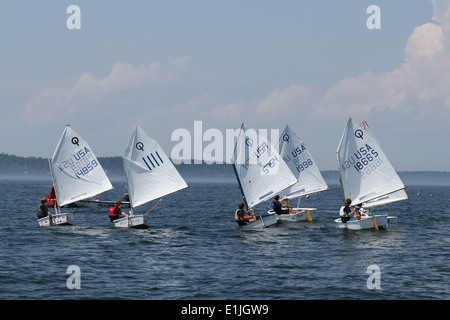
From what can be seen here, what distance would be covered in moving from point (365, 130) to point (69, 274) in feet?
78.7

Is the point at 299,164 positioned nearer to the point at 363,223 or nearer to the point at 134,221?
the point at 363,223

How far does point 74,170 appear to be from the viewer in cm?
4369

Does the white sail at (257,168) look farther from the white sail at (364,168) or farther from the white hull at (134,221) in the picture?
the white hull at (134,221)

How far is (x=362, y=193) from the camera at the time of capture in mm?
41094

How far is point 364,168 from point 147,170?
15327mm

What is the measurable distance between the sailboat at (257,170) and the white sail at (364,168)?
13.4 feet

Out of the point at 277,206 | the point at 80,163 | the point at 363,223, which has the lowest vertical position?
the point at 363,223

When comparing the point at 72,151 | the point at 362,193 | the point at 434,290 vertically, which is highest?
the point at 72,151

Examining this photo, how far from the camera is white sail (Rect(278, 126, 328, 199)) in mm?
50219

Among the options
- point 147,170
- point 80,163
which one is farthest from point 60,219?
point 147,170

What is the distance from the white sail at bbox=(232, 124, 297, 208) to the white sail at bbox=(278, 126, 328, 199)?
9.02 metres

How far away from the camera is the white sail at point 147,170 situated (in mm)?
40281
